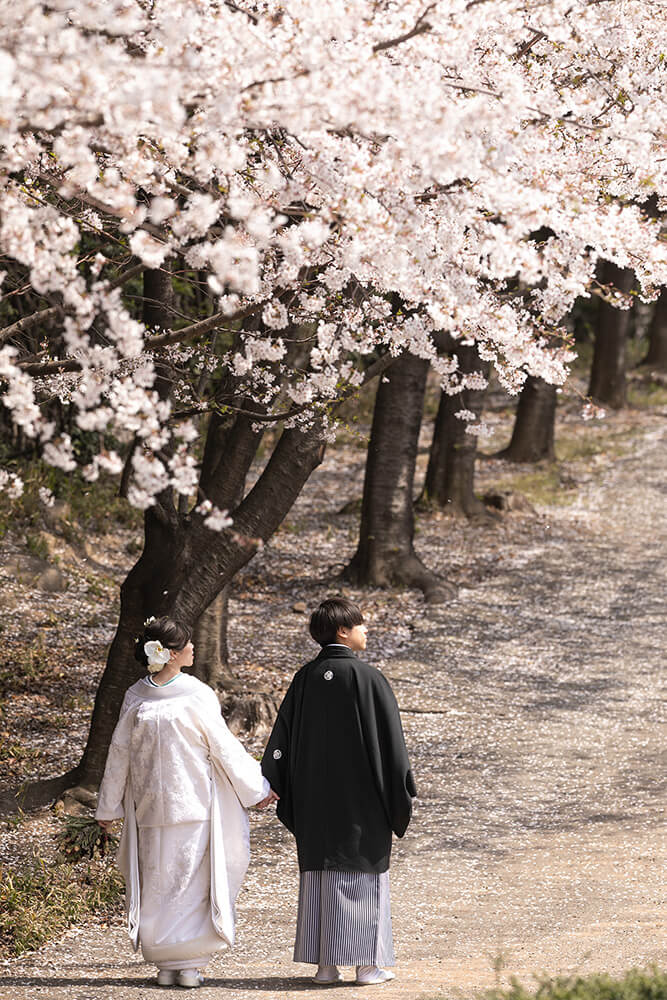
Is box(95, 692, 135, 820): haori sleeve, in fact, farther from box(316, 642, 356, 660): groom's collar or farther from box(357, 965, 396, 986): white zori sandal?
box(357, 965, 396, 986): white zori sandal

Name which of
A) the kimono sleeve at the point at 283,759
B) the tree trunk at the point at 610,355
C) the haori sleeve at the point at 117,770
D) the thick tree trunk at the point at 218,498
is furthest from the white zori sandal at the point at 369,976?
the tree trunk at the point at 610,355

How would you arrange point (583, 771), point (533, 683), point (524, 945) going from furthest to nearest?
point (533, 683), point (583, 771), point (524, 945)

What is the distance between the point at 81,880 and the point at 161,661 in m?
1.88

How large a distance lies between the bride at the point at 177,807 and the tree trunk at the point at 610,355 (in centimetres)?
1740

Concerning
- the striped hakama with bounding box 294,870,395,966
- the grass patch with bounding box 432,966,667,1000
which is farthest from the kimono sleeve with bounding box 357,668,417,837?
the grass patch with bounding box 432,966,667,1000

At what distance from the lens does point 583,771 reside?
8.95 m

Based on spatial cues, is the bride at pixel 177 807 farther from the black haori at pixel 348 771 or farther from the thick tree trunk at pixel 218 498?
the thick tree trunk at pixel 218 498

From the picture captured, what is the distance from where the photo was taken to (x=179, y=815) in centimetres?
568

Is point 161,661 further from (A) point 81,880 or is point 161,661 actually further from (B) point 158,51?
(B) point 158,51

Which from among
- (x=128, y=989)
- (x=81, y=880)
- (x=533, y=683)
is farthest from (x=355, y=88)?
(x=533, y=683)

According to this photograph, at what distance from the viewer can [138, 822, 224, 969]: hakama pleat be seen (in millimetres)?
5613

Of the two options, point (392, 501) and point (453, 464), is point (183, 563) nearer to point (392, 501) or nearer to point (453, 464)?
point (392, 501)

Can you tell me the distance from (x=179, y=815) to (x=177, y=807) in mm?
36

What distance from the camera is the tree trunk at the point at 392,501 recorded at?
45.0 ft
